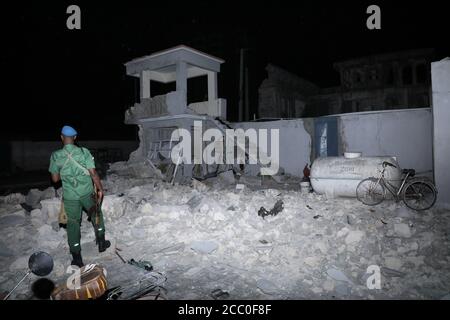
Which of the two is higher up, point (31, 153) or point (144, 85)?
point (144, 85)

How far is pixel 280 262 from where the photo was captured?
490 centimetres

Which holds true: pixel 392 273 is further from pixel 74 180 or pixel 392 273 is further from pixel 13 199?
pixel 13 199

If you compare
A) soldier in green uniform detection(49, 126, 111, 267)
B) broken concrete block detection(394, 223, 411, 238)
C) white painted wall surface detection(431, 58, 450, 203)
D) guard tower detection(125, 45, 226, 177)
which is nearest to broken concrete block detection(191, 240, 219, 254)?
soldier in green uniform detection(49, 126, 111, 267)

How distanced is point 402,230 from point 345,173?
2835 millimetres

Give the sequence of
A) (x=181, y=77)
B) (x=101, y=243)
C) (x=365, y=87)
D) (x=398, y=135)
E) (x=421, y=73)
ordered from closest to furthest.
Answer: (x=101, y=243), (x=398, y=135), (x=181, y=77), (x=421, y=73), (x=365, y=87)

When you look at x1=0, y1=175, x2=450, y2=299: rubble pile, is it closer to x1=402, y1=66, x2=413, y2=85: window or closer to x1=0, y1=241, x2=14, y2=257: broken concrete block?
x1=0, y1=241, x2=14, y2=257: broken concrete block

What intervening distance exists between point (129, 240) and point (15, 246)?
226cm

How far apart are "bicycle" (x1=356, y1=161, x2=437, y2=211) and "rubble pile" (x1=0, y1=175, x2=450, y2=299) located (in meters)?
0.26

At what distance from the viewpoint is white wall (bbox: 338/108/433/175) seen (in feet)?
38.8

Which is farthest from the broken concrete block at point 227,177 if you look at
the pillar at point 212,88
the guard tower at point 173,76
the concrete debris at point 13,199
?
the concrete debris at point 13,199

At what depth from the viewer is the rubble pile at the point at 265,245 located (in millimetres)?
4164

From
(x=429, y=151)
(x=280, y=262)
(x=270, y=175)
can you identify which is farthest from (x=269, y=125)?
(x=280, y=262)

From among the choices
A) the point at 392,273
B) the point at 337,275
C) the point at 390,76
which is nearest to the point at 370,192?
the point at 392,273

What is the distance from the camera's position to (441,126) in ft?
23.1
